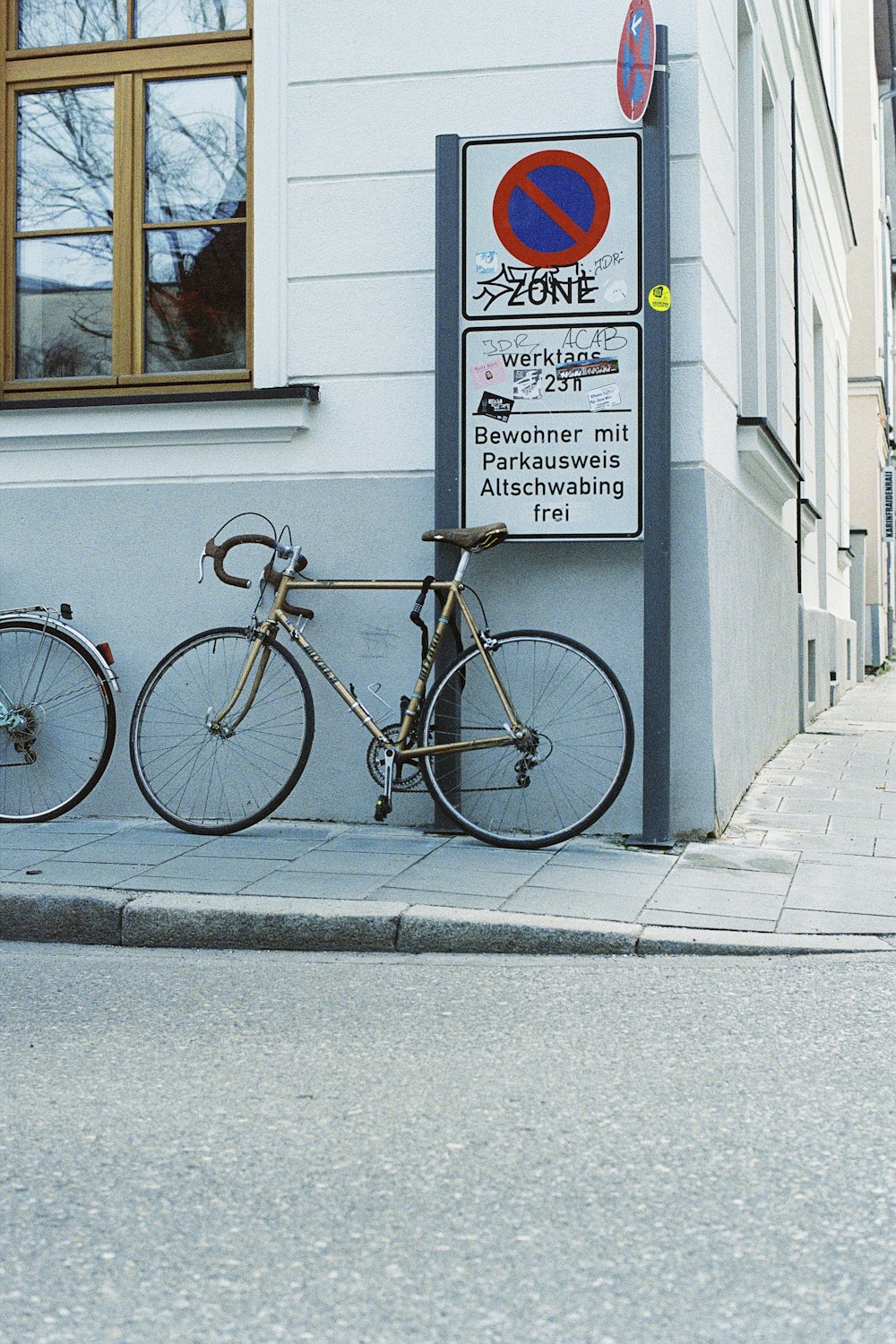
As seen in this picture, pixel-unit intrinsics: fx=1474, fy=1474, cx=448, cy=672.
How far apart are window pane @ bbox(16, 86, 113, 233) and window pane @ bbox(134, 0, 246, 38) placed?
354 mm

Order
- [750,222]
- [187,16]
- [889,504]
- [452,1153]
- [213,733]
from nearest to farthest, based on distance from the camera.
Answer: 1. [452,1153]
2. [213,733]
3. [187,16]
4. [750,222]
5. [889,504]

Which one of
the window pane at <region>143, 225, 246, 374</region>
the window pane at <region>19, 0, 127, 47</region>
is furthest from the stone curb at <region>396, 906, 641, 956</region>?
the window pane at <region>19, 0, 127, 47</region>

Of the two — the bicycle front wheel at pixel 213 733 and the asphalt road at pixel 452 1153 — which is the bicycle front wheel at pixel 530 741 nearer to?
the bicycle front wheel at pixel 213 733

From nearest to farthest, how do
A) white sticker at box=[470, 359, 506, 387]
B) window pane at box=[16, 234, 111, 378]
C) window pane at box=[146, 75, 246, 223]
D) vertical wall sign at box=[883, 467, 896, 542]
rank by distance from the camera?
white sticker at box=[470, 359, 506, 387] < window pane at box=[146, 75, 246, 223] < window pane at box=[16, 234, 111, 378] < vertical wall sign at box=[883, 467, 896, 542]

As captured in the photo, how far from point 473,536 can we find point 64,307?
2457mm

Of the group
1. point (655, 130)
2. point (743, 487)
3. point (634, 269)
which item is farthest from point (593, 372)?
point (743, 487)

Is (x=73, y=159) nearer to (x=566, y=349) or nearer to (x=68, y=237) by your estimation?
(x=68, y=237)

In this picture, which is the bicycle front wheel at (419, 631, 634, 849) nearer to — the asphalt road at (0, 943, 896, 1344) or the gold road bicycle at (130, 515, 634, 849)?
the gold road bicycle at (130, 515, 634, 849)

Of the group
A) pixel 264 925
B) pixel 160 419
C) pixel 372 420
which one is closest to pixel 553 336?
pixel 372 420

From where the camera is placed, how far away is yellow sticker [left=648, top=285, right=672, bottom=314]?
5.85m

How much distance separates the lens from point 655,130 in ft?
19.2

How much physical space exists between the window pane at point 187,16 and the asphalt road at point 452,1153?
4.51m

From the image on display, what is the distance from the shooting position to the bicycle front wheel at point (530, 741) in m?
5.86

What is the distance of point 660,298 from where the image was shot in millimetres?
5852
